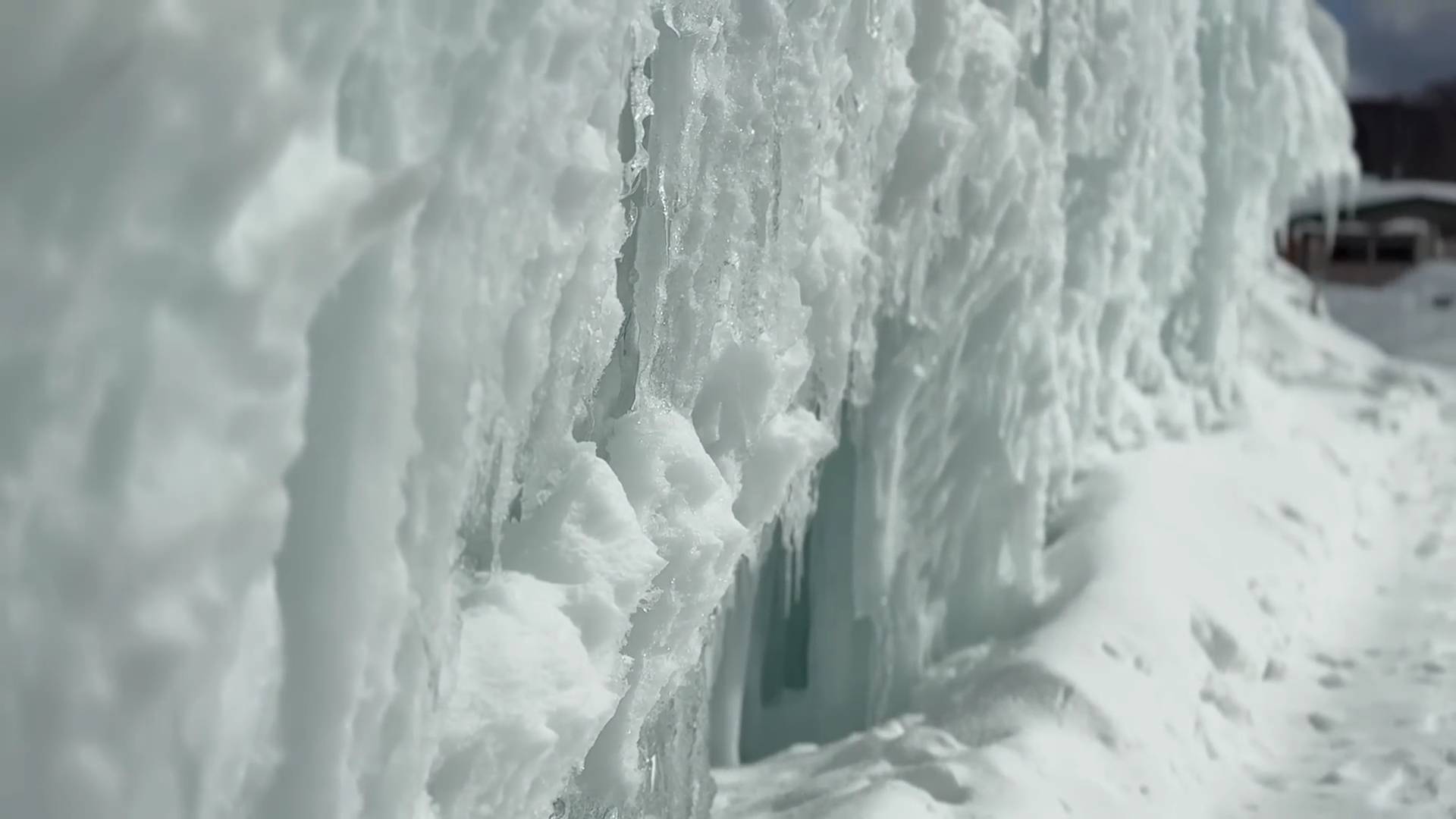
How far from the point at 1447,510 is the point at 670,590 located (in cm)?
581

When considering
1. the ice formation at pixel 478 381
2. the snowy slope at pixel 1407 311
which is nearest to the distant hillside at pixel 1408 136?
the snowy slope at pixel 1407 311

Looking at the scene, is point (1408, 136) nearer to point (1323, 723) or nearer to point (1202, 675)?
point (1323, 723)

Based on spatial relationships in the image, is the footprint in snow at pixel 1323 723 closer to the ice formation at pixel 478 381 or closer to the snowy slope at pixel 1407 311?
the ice formation at pixel 478 381

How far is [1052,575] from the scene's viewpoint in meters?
4.55

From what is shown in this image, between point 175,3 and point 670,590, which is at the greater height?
point 175,3

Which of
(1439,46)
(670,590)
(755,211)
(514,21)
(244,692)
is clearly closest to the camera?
(244,692)

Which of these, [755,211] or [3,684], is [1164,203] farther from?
[3,684]

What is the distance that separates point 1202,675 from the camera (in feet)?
14.5

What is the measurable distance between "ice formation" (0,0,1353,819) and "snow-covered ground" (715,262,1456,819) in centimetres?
41

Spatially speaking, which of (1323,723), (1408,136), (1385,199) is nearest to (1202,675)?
(1323,723)

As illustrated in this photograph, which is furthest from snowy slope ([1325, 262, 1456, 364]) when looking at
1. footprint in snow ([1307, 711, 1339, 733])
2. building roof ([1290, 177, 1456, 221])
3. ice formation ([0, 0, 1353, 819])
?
ice formation ([0, 0, 1353, 819])

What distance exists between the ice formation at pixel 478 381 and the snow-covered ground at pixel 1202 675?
0.41 meters

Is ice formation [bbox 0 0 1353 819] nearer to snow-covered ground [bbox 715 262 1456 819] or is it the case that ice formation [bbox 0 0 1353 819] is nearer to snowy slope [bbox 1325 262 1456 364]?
snow-covered ground [bbox 715 262 1456 819]

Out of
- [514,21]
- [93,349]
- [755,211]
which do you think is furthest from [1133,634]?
[93,349]
